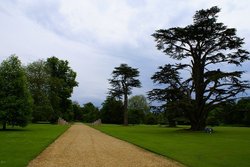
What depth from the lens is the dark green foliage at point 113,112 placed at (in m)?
84.0

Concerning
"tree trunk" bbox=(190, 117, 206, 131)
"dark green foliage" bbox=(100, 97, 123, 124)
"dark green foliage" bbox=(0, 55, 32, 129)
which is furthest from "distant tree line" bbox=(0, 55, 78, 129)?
"tree trunk" bbox=(190, 117, 206, 131)

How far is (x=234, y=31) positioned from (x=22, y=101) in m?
24.5

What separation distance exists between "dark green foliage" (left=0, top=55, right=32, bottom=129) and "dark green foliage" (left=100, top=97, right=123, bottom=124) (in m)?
46.6

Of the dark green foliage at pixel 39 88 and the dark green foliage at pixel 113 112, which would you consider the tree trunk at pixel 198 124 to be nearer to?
the dark green foliage at pixel 39 88

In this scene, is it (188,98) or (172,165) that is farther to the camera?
(188,98)

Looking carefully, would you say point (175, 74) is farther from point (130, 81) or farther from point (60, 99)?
point (60, 99)

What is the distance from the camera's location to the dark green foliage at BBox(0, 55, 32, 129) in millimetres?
35062

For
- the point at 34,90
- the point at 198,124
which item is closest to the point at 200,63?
the point at 198,124

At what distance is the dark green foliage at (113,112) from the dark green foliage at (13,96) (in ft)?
153

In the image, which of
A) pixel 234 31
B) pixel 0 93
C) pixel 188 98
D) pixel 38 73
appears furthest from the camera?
pixel 38 73

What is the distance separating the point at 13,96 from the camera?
35844 mm

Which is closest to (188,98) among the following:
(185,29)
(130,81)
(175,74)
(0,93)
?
(175,74)

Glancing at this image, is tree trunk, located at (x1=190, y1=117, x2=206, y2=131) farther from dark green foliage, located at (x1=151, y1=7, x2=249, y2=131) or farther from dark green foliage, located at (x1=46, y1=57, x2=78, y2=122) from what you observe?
dark green foliage, located at (x1=46, y1=57, x2=78, y2=122)

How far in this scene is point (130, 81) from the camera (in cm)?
6856
